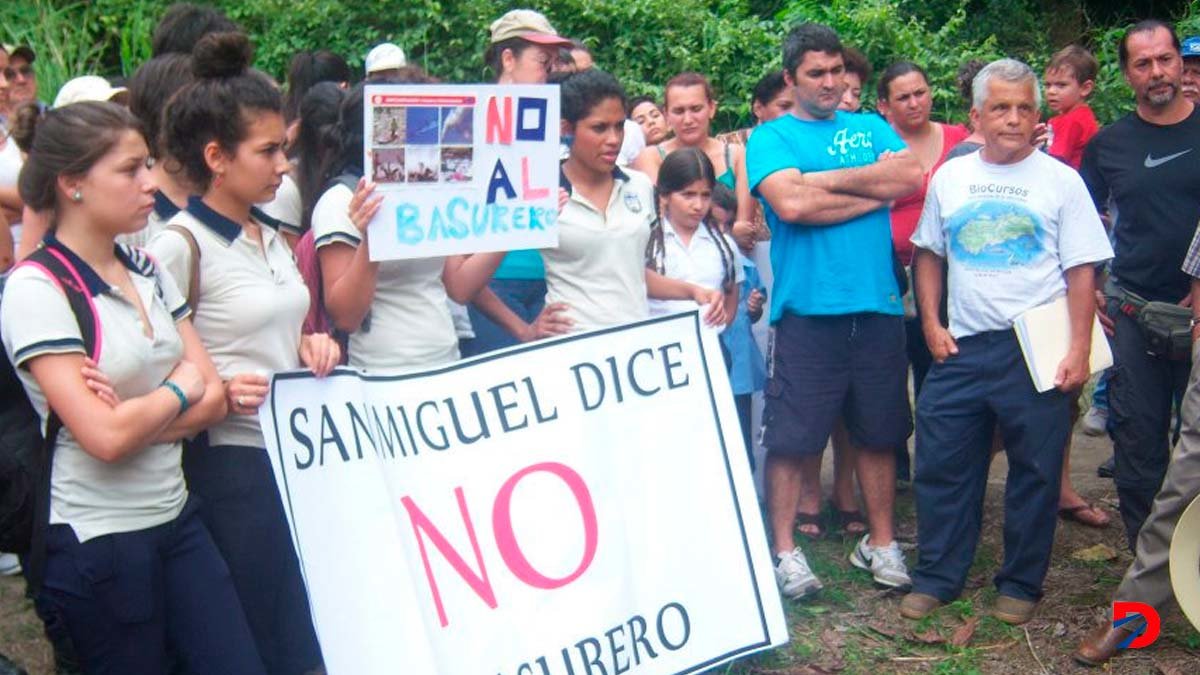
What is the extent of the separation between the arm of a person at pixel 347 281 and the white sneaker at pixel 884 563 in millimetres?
2361

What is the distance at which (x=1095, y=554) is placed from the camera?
237 inches

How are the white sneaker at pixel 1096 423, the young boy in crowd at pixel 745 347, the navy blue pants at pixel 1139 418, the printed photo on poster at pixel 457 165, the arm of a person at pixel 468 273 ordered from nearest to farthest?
1. the printed photo on poster at pixel 457 165
2. the arm of a person at pixel 468 273
3. the navy blue pants at pixel 1139 418
4. the young boy in crowd at pixel 745 347
5. the white sneaker at pixel 1096 423

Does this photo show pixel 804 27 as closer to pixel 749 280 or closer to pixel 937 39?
pixel 749 280

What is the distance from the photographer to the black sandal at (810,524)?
6242 mm

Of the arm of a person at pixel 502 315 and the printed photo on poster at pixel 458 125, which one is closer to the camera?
the printed photo on poster at pixel 458 125

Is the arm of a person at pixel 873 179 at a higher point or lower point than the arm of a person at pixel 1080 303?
higher

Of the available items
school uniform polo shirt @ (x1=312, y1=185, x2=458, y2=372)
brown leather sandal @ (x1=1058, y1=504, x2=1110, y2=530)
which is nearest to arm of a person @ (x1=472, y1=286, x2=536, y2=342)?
school uniform polo shirt @ (x1=312, y1=185, x2=458, y2=372)

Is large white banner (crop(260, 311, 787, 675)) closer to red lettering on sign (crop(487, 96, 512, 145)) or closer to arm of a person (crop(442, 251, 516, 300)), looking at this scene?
arm of a person (crop(442, 251, 516, 300))

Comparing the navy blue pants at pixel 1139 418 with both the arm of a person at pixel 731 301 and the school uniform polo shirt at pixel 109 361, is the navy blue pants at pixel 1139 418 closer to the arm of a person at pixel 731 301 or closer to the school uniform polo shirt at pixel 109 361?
the arm of a person at pixel 731 301

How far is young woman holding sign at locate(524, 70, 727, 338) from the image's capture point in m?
4.94

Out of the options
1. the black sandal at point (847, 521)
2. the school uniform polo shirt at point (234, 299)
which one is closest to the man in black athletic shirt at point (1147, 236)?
the black sandal at point (847, 521)

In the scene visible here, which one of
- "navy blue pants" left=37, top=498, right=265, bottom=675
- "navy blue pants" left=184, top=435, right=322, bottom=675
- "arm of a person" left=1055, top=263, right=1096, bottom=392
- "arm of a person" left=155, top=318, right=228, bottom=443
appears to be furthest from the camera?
"arm of a person" left=1055, top=263, right=1096, bottom=392

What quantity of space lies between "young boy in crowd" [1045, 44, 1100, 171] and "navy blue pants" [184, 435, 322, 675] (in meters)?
4.60

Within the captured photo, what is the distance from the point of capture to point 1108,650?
5027 millimetres
